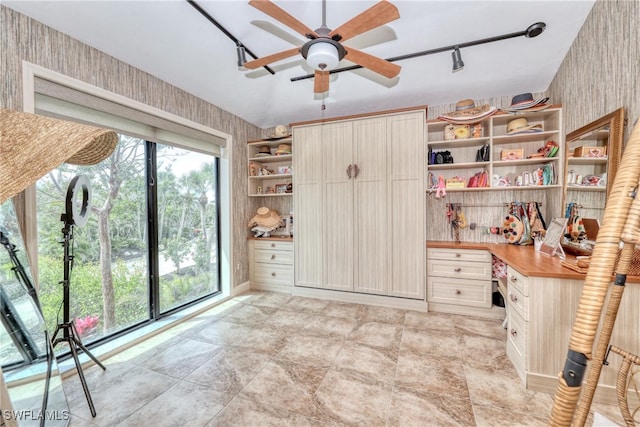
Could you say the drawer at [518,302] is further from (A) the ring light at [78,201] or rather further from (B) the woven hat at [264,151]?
(B) the woven hat at [264,151]

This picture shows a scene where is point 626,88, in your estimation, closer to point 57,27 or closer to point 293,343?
point 293,343

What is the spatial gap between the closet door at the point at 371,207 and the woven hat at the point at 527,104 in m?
1.33

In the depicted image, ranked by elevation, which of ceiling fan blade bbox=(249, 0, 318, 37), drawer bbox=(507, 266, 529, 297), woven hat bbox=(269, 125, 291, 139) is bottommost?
drawer bbox=(507, 266, 529, 297)

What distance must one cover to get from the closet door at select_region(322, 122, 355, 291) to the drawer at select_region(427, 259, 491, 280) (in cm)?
97

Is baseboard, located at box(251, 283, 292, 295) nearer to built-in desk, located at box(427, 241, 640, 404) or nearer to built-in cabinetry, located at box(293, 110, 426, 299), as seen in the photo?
built-in cabinetry, located at box(293, 110, 426, 299)

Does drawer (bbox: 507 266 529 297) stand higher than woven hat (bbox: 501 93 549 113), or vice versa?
woven hat (bbox: 501 93 549 113)

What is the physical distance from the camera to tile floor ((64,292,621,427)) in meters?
1.59

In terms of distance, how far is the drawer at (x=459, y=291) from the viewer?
2.88 meters

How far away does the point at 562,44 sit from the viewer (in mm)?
2240

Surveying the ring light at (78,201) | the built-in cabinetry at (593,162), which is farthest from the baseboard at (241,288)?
the built-in cabinetry at (593,162)

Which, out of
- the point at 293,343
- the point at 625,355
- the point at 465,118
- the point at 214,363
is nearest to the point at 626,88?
the point at 465,118

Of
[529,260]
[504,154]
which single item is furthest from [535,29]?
[529,260]

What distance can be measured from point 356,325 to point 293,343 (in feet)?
2.33

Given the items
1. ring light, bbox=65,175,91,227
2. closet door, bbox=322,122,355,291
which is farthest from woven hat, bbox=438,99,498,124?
ring light, bbox=65,175,91,227
